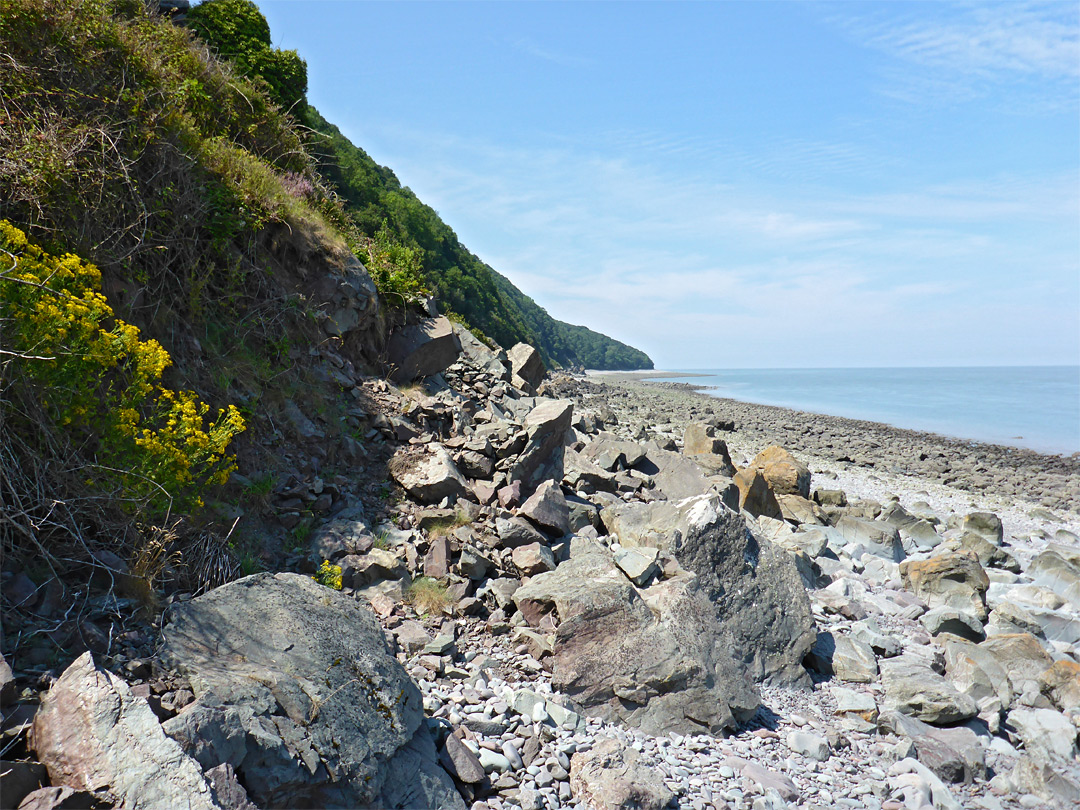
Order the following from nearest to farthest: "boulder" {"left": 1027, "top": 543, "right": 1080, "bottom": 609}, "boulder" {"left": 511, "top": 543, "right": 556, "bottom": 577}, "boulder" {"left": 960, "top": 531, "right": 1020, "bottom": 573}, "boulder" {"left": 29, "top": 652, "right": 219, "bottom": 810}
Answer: "boulder" {"left": 29, "top": 652, "right": 219, "bottom": 810} < "boulder" {"left": 511, "top": 543, "right": 556, "bottom": 577} < "boulder" {"left": 1027, "top": 543, "right": 1080, "bottom": 609} < "boulder" {"left": 960, "top": 531, "right": 1020, "bottom": 573}

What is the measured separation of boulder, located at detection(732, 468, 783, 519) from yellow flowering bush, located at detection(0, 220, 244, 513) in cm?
927

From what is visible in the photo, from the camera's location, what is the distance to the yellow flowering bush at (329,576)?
5.71 meters

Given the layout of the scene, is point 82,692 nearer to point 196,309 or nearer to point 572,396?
point 196,309

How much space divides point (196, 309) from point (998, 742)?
9868 mm

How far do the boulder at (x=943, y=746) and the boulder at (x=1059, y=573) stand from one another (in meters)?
5.56

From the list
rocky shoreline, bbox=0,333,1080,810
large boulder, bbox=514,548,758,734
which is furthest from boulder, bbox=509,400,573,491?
large boulder, bbox=514,548,758,734

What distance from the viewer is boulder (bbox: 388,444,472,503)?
7.55m

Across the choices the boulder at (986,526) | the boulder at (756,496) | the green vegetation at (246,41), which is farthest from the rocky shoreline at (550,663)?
the green vegetation at (246,41)

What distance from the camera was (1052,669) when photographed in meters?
6.24

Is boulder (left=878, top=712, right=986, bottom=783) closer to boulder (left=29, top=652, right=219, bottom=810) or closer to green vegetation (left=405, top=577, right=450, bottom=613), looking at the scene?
green vegetation (left=405, top=577, right=450, bottom=613)

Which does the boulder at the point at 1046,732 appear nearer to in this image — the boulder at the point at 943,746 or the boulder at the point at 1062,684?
the boulder at the point at 1062,684

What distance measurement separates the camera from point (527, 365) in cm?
1293

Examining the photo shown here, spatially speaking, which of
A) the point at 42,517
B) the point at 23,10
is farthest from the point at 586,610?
the point at 23,10

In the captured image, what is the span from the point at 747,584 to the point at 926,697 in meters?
1.91
